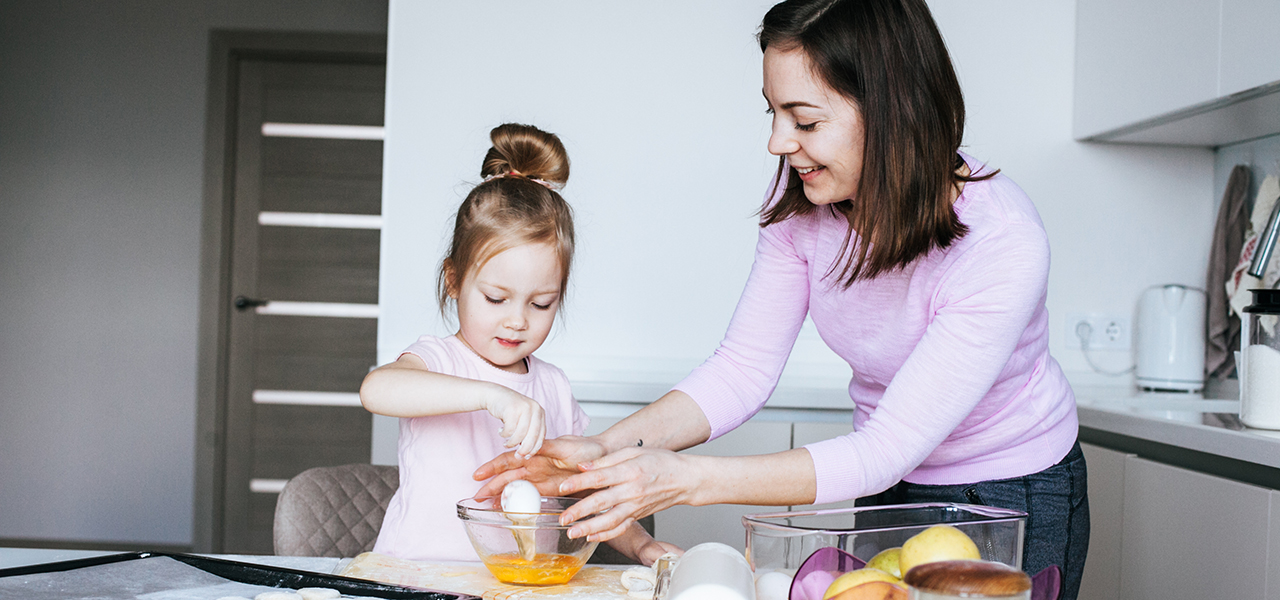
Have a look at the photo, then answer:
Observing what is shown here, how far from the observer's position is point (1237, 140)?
7.66ft

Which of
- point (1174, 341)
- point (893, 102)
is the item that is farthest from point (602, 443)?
point (1174, 341)

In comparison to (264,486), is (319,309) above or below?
above

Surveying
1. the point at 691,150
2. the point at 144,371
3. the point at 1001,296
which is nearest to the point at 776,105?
the point at 1001,296

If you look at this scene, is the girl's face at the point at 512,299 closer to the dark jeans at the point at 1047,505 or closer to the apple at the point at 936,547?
the dark jeans at the point at 1047,505

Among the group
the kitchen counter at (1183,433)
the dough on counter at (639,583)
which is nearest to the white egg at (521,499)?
the dough on counter at (639,583)

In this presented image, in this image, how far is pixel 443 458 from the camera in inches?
51.9

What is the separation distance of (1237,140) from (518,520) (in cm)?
225

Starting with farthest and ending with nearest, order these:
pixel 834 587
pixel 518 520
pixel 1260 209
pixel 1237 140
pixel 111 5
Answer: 1. pixel 111 5
2. pixel 1237 140
3. pixel 1260 209
4. pixel 518 520
5. pixel 834 587

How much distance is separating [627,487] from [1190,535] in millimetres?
1273

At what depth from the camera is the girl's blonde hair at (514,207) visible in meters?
1.28

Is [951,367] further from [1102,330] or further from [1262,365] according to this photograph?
[1102,330]

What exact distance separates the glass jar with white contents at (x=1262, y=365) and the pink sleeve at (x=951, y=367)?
774 mm

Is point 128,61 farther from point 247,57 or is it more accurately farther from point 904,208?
point 904,208

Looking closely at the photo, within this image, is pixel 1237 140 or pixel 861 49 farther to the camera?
pixel 1237 140
